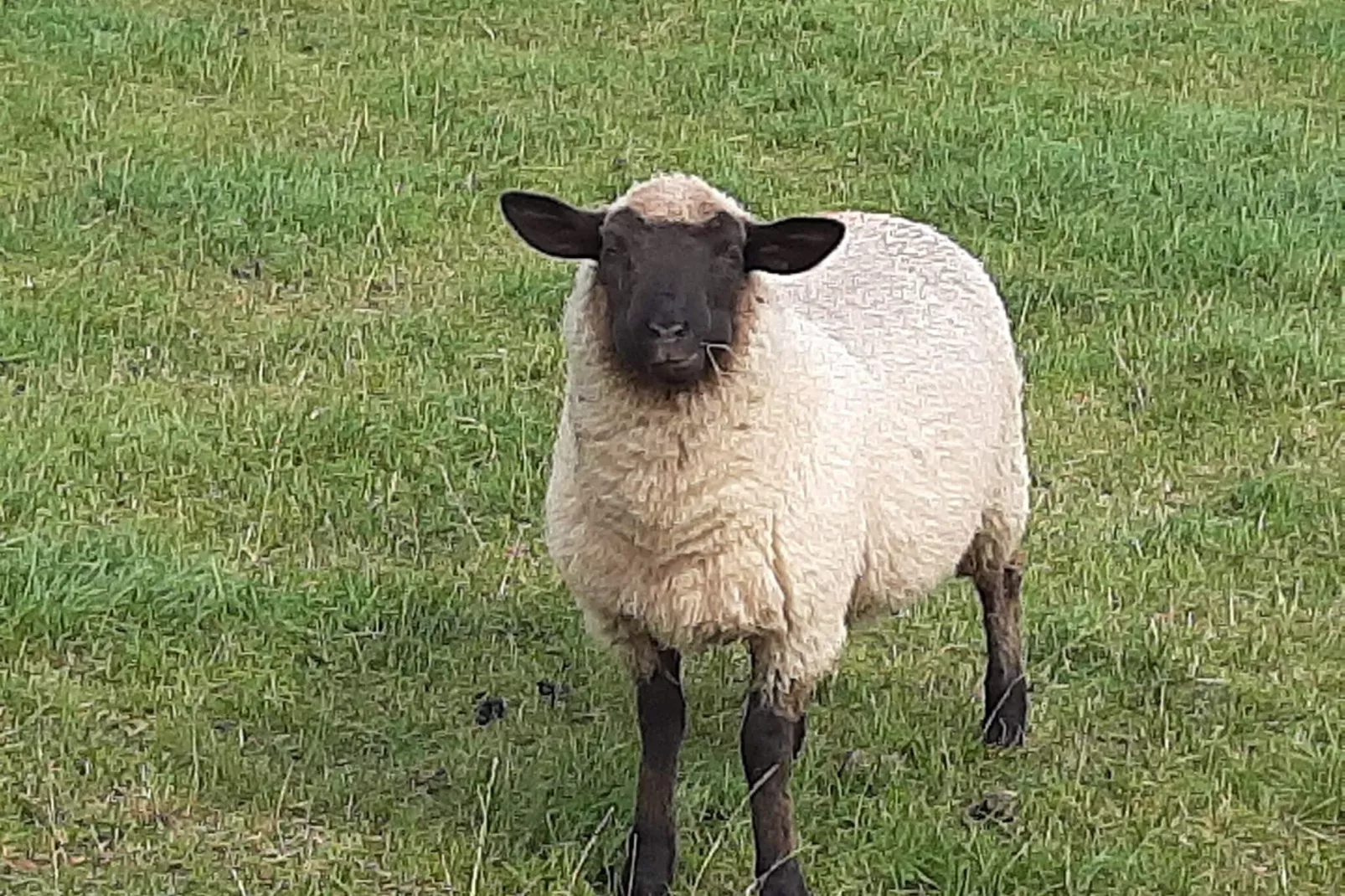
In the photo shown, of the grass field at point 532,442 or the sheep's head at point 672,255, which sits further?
the grass field at point 532,442

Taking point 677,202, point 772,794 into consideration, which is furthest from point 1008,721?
point 677,202

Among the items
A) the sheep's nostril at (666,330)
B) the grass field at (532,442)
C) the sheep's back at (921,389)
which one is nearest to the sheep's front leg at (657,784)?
the grass field at (532,442)

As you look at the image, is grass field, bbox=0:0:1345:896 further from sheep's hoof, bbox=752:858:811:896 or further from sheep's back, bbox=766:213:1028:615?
sheep's back, bbox=766:213:1028:615

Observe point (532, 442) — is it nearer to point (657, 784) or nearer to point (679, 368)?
point (657, 784)

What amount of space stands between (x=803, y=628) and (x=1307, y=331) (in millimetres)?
4301

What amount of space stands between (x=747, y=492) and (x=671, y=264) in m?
0.50

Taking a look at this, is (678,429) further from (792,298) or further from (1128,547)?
(1128,547)

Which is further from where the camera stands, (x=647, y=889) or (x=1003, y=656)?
(x=1003, y=656)

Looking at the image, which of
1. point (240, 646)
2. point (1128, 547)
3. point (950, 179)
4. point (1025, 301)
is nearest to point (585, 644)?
point (240, 646)

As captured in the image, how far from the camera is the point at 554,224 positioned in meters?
4.47

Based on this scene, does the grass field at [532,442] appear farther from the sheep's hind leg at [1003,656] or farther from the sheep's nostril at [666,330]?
the sheep's nostril at [666,330]

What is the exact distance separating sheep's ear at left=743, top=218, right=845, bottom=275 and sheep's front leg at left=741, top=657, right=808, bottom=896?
810 millimetres

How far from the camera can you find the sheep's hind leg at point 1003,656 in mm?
5480

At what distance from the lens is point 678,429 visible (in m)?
4.41
